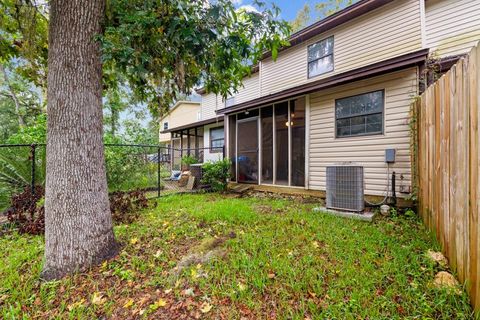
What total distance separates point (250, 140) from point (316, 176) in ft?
8.24

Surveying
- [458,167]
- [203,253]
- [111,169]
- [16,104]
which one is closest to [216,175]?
[111,169]

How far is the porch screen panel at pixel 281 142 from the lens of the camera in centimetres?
627

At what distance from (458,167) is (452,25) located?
655 cm

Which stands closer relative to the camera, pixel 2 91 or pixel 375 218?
pixel 375 218

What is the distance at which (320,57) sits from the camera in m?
6.65

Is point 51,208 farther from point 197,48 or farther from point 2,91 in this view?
point 2,91

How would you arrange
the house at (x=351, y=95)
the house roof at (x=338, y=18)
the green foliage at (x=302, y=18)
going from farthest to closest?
the green foliage at (x=302, y=18), the house roof at (x=338, y=18), the house at (x=351, y=95)

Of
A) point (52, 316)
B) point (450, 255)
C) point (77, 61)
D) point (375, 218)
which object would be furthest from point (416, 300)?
point (77, 61)

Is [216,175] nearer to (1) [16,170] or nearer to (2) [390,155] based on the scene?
(1) [16,170]

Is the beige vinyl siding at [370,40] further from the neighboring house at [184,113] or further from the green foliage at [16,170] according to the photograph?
the neighboring house at [184,113]

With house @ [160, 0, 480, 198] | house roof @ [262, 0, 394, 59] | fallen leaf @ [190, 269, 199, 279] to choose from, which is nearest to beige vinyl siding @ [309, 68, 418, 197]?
house @ [160, 0, 480, 198]

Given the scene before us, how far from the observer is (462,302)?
1587mm

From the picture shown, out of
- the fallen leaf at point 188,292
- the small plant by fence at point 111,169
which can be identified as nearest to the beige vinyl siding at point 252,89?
the small plant by fence at point 111,169

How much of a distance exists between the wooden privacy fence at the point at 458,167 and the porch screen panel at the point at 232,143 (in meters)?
5.58
